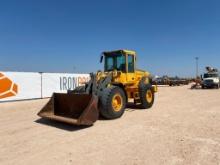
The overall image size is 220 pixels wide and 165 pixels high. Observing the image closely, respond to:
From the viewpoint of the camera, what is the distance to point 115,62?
32.4 feet

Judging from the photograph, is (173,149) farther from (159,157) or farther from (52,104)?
(52,104)

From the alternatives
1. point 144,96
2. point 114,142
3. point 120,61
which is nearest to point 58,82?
point 120,61

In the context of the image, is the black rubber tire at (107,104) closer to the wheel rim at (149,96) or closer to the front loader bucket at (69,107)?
the front loader bucket at (69,107)

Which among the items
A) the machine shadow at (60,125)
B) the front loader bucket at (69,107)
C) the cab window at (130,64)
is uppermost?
the cab window at (130,64)

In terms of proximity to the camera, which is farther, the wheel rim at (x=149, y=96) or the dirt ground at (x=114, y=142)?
the wheel rim at (x=149, y=96)

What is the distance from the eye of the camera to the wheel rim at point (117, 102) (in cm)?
801

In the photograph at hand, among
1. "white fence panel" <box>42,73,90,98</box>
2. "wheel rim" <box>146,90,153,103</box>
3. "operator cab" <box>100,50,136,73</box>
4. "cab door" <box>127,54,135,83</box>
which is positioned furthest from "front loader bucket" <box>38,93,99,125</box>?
"white fence panel" <box>42,73,90,98</box>

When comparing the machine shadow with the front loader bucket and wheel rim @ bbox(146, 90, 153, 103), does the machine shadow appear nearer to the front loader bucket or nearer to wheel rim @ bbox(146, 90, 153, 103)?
the front loader bucket

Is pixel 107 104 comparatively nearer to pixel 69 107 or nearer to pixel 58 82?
pixel 69 107

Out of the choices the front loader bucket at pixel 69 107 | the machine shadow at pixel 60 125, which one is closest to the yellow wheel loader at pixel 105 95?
the front loader bucket at pixel 69 107

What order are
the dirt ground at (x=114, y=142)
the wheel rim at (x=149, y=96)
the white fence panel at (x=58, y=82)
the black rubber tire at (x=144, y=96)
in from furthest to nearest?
the white fence panel at (x=58, y=82)
the wheel rim at (x=149, y=96)
the black rubber tire at (x=144, y=96)
the dirt ground at (x=114, y=142)

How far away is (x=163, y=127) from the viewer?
21.7 ft

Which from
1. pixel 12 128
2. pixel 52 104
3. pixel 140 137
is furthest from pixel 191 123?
pixel 12 128

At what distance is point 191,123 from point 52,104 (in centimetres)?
480
